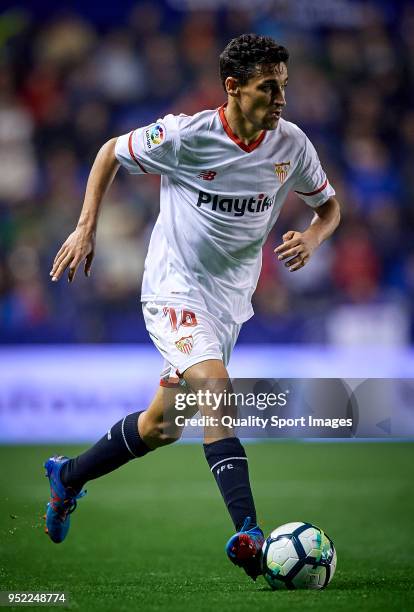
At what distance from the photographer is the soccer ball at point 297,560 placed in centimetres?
410

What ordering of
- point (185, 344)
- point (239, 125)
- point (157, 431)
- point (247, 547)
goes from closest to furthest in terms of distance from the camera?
point (247, 547)
point (185, 344)
point (239, 125)
point (157, 431)

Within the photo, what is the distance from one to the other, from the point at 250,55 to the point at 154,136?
559mm

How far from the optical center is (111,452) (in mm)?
4934

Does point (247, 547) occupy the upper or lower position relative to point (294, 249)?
lower

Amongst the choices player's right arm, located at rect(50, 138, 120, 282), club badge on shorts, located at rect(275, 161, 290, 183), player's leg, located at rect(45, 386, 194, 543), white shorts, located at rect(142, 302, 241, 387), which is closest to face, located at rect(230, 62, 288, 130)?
club badge on shorts, located at rect(275, 161, 290, 183)

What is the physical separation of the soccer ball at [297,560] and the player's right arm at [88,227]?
4.68 ft

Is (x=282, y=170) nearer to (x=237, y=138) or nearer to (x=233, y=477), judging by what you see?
(x=237, y=138)

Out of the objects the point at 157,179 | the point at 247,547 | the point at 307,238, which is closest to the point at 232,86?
the point at 307,238

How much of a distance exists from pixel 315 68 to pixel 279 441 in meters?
5.70

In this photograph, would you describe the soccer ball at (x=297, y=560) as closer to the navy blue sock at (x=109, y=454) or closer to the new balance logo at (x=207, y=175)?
the navy blue sock at (x=109, y=454)

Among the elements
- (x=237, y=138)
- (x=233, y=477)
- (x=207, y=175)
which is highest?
(x=237, y=138)

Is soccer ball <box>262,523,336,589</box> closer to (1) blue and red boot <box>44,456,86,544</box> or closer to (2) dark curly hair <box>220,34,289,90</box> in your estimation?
(1) blue and red boot <box>44,456,86,544</box>

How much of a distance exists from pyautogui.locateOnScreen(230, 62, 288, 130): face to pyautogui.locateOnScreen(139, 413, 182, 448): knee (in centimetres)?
142

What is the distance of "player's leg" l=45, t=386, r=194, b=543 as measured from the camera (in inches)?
187
